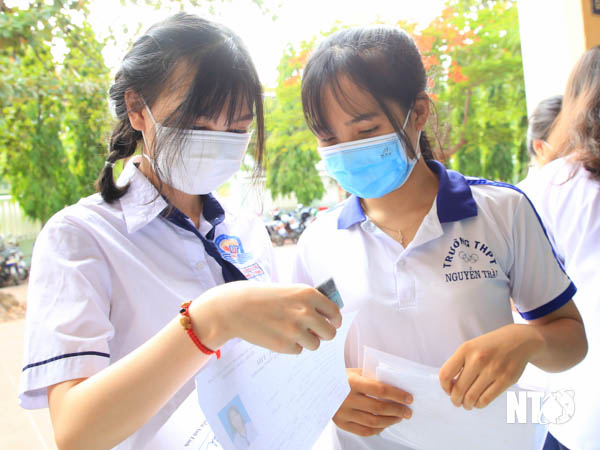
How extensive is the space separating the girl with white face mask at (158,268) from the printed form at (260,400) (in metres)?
0.04

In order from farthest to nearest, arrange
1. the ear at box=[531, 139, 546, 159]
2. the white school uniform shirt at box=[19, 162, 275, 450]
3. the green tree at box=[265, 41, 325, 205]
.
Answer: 1. the green tree at box=[265, 41, 325, 205]
2. the ear at box=[531, 139, 546, 159]
3. the white school uniform shirt at box=[19, 162, 275, 450]

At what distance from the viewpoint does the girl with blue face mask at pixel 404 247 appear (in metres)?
0.95

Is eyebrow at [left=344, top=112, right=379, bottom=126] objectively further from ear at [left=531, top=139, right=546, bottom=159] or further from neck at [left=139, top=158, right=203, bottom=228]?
ear at [left=531, top=139, right=546, bottom=159]

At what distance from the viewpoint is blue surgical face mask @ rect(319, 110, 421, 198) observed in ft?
3.32

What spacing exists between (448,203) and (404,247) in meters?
0.13

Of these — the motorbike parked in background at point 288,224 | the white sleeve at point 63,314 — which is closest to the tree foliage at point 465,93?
the motorbike parked in background at point 288,224

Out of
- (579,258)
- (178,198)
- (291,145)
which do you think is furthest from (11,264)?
(579,258)

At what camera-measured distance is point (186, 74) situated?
91 centimetres

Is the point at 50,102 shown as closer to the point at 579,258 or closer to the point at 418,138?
the point at 418,138

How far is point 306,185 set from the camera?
13.9ft

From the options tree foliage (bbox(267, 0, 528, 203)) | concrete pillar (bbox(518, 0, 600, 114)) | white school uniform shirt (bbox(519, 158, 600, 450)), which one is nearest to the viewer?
white school uniform shirt (bbox(519, 158, 600, 450))

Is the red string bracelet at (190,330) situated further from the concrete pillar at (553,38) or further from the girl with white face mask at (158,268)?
the concrete pillar at (553,38)

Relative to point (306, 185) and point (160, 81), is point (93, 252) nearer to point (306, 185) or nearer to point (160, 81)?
point (160, 81)

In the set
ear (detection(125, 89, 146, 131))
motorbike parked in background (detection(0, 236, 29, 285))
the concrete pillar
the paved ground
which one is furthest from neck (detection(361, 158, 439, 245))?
motorbike parked in background (detection(0, 236, 29, 285))
